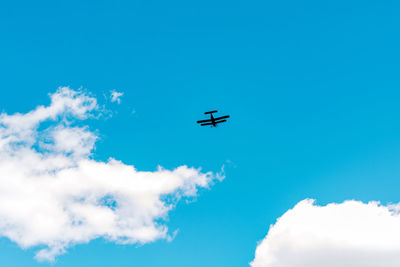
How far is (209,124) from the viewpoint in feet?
166
